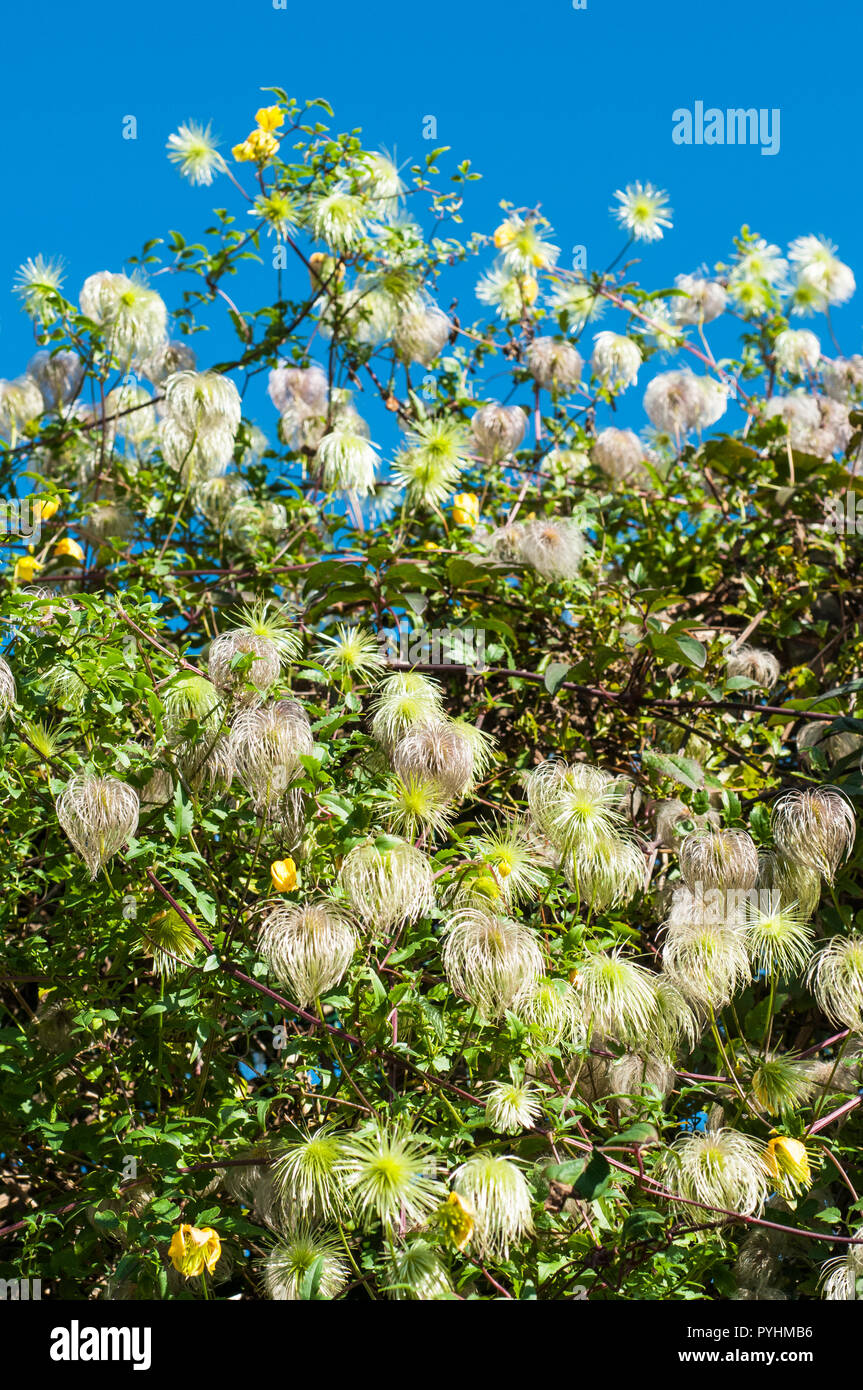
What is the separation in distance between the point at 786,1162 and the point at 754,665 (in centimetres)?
110

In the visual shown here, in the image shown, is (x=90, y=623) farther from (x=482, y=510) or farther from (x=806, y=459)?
(x=806, y=459)

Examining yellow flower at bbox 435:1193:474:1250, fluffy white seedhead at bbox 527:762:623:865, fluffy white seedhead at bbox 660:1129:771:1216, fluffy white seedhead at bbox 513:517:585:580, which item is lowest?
yellow flower at bbox 435:1193:474:1250

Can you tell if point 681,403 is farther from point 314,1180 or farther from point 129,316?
point 314,1180

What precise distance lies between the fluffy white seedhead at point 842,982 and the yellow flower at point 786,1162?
0.61 ft

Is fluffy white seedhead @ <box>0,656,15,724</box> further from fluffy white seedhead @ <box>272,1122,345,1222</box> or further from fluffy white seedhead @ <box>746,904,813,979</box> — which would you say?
fluffy white seedhead @ <box>746,904,813,979</box>

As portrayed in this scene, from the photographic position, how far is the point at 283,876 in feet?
5.26

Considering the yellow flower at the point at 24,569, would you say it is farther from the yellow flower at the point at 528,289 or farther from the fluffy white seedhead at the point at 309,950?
A: the yellow flower at the point at 528,289

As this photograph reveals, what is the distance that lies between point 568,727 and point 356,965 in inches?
35.7

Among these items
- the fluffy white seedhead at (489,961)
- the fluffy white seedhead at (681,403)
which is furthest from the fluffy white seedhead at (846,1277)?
the fluffy white seedhead at (681,403)

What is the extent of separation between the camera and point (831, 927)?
6.45ft

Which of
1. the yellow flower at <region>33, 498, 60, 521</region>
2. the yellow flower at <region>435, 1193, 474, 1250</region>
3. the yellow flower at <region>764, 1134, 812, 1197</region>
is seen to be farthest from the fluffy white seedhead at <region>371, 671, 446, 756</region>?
the yellow flower at <region>33, 498, 60, 521</region>

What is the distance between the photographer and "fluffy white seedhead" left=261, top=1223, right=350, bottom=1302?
150 centimetres

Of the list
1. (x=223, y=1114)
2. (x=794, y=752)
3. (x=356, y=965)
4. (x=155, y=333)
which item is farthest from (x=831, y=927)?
(x=155, y=333)
